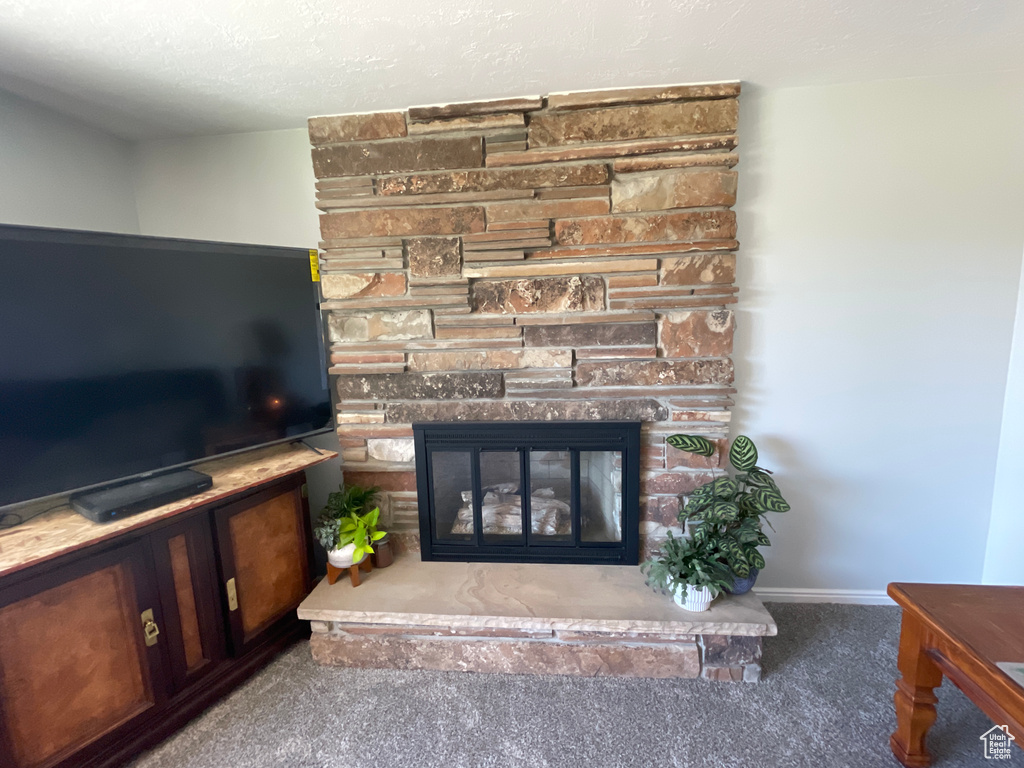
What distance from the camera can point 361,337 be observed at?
2.04 metres

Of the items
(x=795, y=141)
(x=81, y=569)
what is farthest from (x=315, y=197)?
(x=795, y=141)

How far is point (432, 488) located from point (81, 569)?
120 centimetres

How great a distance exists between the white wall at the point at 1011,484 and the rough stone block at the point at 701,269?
4.01 ft

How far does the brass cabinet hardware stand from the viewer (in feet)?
5.51

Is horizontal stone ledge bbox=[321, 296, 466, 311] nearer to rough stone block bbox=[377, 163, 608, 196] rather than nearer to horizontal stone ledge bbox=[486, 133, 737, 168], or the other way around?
rough stone block bbox=[377, 163, 608, 196]

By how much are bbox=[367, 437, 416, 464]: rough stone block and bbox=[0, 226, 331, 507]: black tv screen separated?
0.29 metres

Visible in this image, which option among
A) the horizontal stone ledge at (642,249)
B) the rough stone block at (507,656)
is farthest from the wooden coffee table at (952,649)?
the horizontal stone ledge at (642,249)

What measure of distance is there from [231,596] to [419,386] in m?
1.07

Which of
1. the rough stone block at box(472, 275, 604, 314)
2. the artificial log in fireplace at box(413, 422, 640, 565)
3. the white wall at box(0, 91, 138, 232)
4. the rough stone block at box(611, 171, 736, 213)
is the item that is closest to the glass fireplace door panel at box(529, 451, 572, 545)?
the artificial log in fireplace at box(413, 422, 640, 565)

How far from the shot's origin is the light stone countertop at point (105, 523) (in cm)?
122

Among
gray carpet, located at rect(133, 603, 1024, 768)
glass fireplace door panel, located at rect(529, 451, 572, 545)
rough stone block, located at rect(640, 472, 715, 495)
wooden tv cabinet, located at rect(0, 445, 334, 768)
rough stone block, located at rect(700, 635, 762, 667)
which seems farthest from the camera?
glass fireplace door panel, located at rect(529, 451, 572, 545)

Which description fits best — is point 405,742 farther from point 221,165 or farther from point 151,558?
point 221,165

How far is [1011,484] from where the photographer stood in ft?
6.32

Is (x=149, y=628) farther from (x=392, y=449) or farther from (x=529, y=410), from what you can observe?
(x=529, y=410)
